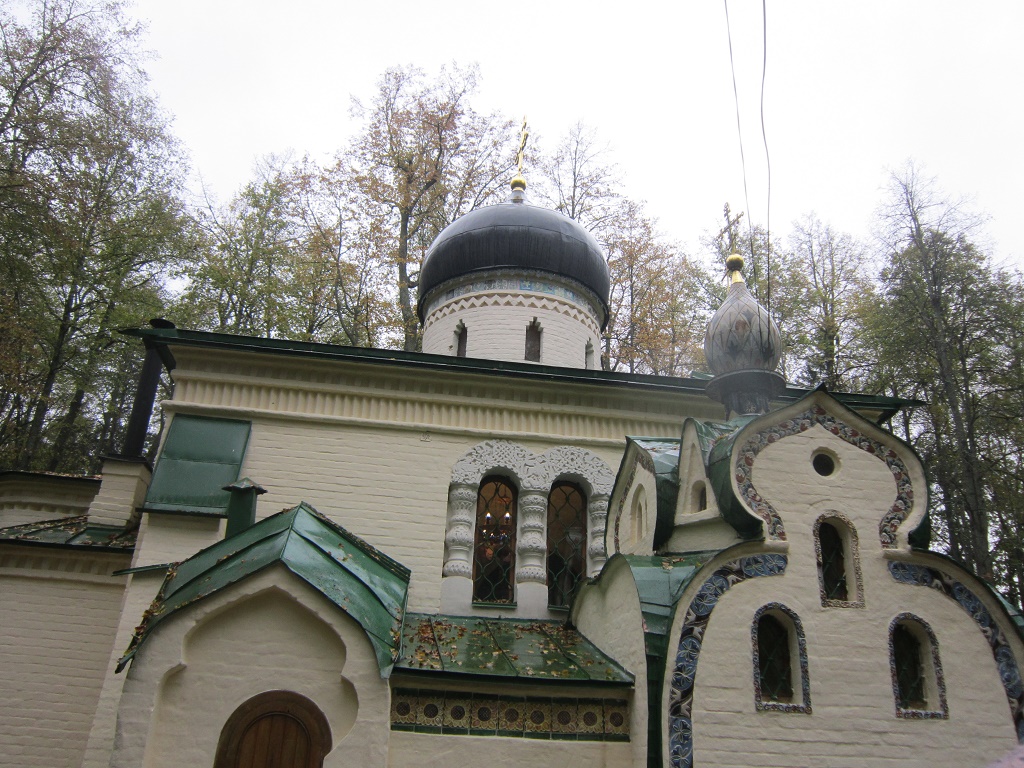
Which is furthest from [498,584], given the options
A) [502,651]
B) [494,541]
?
[502,651]

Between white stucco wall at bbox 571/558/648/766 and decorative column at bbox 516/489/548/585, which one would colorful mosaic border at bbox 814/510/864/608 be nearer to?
white stucco wall at bbox 571/558/648/766

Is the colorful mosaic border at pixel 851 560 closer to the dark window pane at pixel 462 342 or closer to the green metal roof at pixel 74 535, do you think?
the dark window pane at pixel 462 342

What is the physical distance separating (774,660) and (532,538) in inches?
114

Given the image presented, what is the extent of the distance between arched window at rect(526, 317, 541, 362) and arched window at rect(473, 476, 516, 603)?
2.71 metres

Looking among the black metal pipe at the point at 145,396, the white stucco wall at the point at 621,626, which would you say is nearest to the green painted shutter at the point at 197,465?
the black metal pipe at the point at 145,396

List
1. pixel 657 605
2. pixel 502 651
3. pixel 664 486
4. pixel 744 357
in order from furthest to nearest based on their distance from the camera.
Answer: pixel 744 357
pixel 664 486
pixel 502 651
pixel 657 605

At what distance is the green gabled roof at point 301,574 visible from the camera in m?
4.97

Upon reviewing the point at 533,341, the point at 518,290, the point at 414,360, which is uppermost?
the point at 518,290

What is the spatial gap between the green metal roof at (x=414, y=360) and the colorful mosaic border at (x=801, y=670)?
339 centimetres

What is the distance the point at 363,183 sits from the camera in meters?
17.7

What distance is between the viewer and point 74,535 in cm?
753

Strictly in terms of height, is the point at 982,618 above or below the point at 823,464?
below

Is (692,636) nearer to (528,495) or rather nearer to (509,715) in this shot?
(509,715)

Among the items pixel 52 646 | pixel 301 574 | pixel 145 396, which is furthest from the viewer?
pixel 145 396
